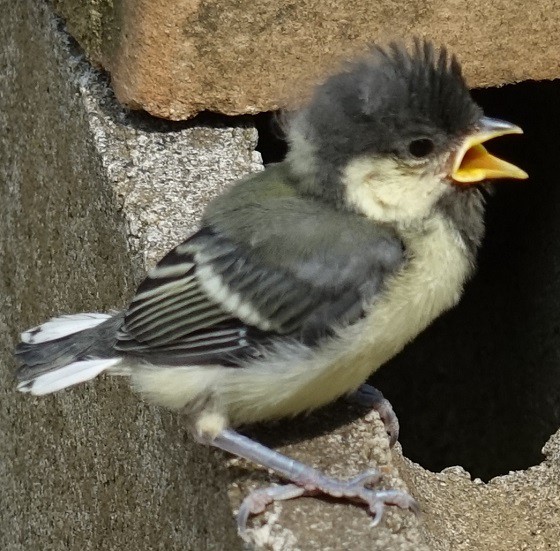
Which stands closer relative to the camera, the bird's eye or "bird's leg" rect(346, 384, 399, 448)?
the bird's eye

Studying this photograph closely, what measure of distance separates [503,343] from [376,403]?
1.45 m

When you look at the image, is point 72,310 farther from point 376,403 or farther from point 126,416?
point 376,403

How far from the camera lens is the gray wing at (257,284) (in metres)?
1.76

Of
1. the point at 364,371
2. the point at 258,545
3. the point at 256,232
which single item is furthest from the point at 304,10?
the point at 258,545

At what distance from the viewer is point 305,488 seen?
5.65 feet

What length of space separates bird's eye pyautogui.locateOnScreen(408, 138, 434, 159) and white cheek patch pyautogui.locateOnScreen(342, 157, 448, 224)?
3cm

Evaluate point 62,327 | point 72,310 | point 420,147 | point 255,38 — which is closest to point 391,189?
point 420,147

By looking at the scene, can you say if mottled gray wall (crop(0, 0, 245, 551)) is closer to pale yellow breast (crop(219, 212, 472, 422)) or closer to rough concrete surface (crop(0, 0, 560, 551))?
rough concrete surface (crop(0, 0, 560, 551))

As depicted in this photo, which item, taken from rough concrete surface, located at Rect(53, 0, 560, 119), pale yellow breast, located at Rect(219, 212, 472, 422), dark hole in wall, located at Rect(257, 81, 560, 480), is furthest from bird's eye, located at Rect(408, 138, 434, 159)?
dark hole in wall, located at Rect(257, 81, 560, 480)

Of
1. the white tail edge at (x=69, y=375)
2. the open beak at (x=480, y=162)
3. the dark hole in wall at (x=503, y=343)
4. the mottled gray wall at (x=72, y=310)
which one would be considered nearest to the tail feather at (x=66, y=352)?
the white tail edge at (x=69, y=375)

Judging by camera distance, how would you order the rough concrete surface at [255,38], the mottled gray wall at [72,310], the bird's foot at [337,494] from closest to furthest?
the bird's foot at [337,494] → the mottled gray wall at [72,310] → the rough concrete surface at [255,38]

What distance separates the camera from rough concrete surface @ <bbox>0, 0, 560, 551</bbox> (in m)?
1.81

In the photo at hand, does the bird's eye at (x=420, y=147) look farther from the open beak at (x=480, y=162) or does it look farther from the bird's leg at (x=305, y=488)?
the bird's leg at (x=305, y=488)

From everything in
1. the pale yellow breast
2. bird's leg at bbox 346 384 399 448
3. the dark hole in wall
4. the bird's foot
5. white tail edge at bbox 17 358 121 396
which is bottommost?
the dark hole in wall
